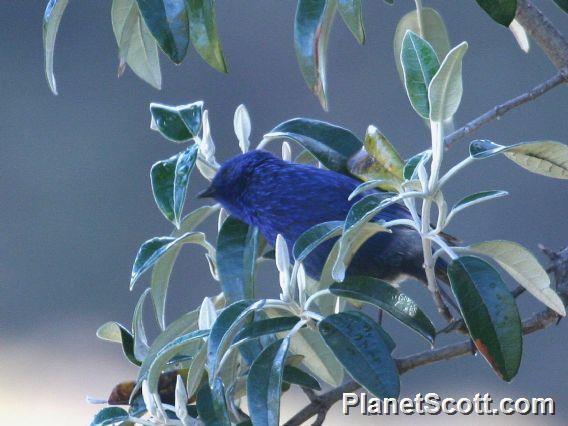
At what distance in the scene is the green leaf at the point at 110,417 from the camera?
51.3 inches

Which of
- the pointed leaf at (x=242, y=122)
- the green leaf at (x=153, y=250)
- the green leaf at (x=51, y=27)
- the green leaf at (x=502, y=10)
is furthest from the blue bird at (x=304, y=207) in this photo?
the green leaf at (x=502, y=10)

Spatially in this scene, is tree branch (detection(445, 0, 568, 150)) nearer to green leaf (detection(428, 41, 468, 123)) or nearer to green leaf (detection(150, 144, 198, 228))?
green leaf (detection(428, 41, 468, 123))

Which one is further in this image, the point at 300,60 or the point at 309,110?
the point at 309,110

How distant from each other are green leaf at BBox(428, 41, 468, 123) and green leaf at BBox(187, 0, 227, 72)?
0.28 m

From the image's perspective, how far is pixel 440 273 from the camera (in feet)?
5.24

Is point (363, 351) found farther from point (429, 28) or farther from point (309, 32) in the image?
point (429, 28)

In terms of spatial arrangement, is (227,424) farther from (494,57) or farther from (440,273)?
(494,57)

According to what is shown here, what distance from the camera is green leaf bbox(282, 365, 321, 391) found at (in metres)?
1.32

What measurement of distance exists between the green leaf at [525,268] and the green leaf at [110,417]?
0.51 metres

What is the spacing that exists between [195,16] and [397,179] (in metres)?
0.34

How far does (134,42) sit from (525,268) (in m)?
0.76

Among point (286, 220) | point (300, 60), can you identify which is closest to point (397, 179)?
point (300, 60)

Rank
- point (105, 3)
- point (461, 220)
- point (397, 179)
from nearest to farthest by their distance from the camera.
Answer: point (397, 179) → point (461, 220) → point (105, 3)

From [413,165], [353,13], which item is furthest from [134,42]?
[413,165]
